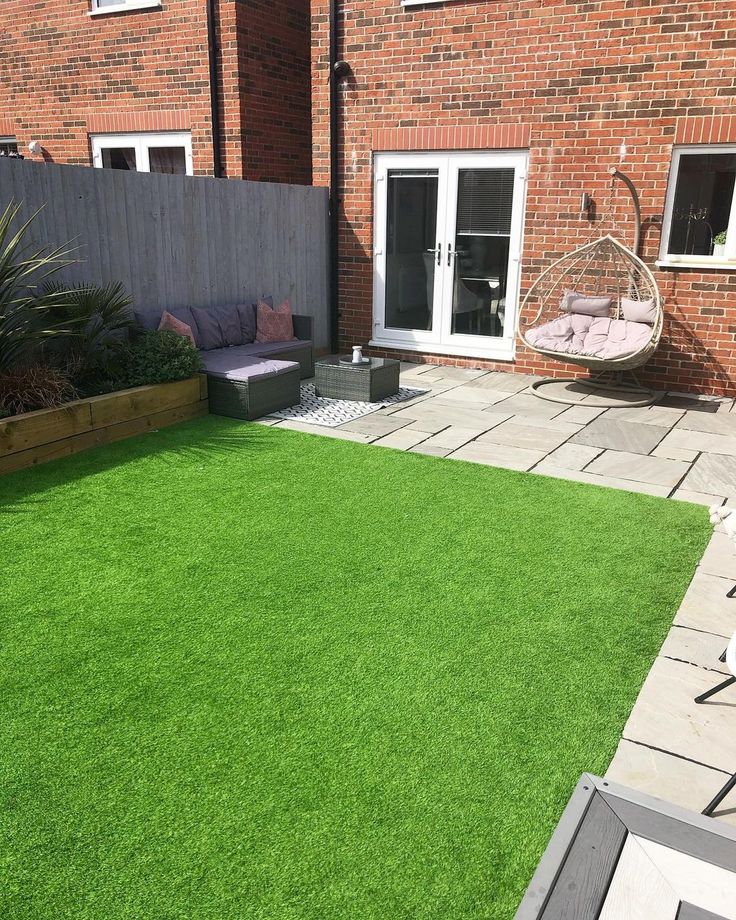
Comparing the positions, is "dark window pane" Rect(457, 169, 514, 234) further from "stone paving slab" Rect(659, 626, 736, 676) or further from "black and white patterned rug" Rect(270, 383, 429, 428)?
"stone paving slab" Rect(659, 626, 736, 676)

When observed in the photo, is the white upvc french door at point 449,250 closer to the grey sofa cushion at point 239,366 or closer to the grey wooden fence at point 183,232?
the grey wooden fence at point 183,232

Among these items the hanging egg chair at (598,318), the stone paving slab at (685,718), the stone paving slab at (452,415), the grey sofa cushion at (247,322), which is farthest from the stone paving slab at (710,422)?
the grey sofa cushion at (247,322)

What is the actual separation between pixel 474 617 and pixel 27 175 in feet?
14.3

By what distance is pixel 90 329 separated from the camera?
5.89 m

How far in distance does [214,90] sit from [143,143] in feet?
4.57

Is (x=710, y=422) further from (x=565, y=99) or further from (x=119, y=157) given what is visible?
(x=119, y=157)

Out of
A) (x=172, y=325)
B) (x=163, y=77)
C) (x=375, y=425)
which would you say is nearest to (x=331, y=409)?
(x=375, y=425)

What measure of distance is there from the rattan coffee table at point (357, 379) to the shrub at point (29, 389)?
2308mm

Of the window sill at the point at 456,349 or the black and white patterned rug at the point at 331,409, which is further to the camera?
the window sill at the point at 456,349

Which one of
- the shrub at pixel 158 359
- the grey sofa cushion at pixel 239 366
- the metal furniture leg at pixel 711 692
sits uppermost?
the shrub at pixel 158 359

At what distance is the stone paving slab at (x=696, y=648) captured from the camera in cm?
291

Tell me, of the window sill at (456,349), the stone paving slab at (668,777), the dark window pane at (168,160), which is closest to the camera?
the stone paving slab at (668,777)

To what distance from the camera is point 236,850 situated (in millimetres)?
2021

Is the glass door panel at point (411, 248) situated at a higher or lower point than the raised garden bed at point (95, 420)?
higher
